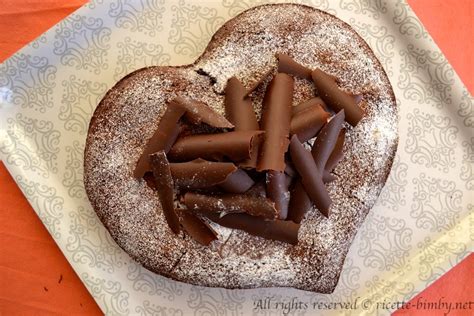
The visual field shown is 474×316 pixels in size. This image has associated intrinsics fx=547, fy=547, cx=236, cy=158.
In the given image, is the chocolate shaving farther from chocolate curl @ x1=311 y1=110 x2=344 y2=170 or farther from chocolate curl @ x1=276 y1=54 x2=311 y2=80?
chocolate curl @ x1=276 y1=54 x2=311 y2=80

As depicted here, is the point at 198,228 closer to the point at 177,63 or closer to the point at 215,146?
the point at 215,146

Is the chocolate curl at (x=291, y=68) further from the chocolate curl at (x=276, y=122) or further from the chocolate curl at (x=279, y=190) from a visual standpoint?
the chocolate curl at (x=279, y=190)

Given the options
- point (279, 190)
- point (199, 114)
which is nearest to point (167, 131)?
point (199, 114)

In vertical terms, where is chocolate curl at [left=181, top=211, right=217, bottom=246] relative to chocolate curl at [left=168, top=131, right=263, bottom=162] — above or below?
below

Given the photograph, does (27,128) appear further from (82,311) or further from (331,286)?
(331,286)

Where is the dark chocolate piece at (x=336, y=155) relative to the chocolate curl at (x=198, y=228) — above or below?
below

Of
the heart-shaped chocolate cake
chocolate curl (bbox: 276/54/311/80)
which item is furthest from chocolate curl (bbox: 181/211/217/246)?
chocolate curl (bbox: 276/54/311/80)

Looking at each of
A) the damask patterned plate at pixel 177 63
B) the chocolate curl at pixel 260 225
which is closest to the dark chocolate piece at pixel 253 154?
the chocolate curl at pixel 260 225

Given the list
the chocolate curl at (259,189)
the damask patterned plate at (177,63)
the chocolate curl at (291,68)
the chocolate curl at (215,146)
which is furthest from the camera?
the damask patterned plate at (177,63)
